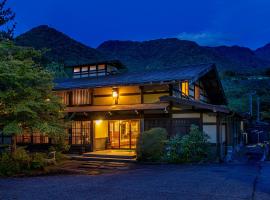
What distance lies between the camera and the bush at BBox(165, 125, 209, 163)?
1491cm

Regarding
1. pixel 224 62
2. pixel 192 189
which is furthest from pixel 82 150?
pixel 224 62

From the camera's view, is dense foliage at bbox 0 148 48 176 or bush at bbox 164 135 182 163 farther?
bush at bbox 164 135 182 163

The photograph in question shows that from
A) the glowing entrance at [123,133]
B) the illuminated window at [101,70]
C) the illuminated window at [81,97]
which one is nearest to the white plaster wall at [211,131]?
the glowing entrance at [123,133]

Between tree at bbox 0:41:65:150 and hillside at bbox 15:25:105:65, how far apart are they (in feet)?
200

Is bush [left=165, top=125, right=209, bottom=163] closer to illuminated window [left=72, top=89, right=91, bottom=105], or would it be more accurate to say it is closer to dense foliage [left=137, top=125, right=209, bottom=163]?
dense foliage [left=137, top=125, right=209, bottom=163]

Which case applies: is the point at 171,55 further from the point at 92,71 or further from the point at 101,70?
the point at 101,70

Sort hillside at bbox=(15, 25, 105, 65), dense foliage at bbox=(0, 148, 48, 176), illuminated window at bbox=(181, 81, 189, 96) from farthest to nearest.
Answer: hillside at bbox=(15, 25, 105, 65) → illuminated window at bbox=(181, 81, 189, 96) → dense foliage at bbox=(0, 148, 48, 176)

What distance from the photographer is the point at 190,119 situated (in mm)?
16562

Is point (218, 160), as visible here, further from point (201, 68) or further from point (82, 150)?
point (82, 150)

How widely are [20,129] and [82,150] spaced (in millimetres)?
7778

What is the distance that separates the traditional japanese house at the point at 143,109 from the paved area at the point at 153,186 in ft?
15.7

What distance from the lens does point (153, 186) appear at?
9.18 m

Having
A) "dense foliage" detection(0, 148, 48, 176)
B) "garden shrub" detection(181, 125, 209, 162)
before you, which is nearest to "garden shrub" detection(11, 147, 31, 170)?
"dense foliage" detection(0, 148, 48, 176)

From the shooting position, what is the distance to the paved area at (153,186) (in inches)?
314
